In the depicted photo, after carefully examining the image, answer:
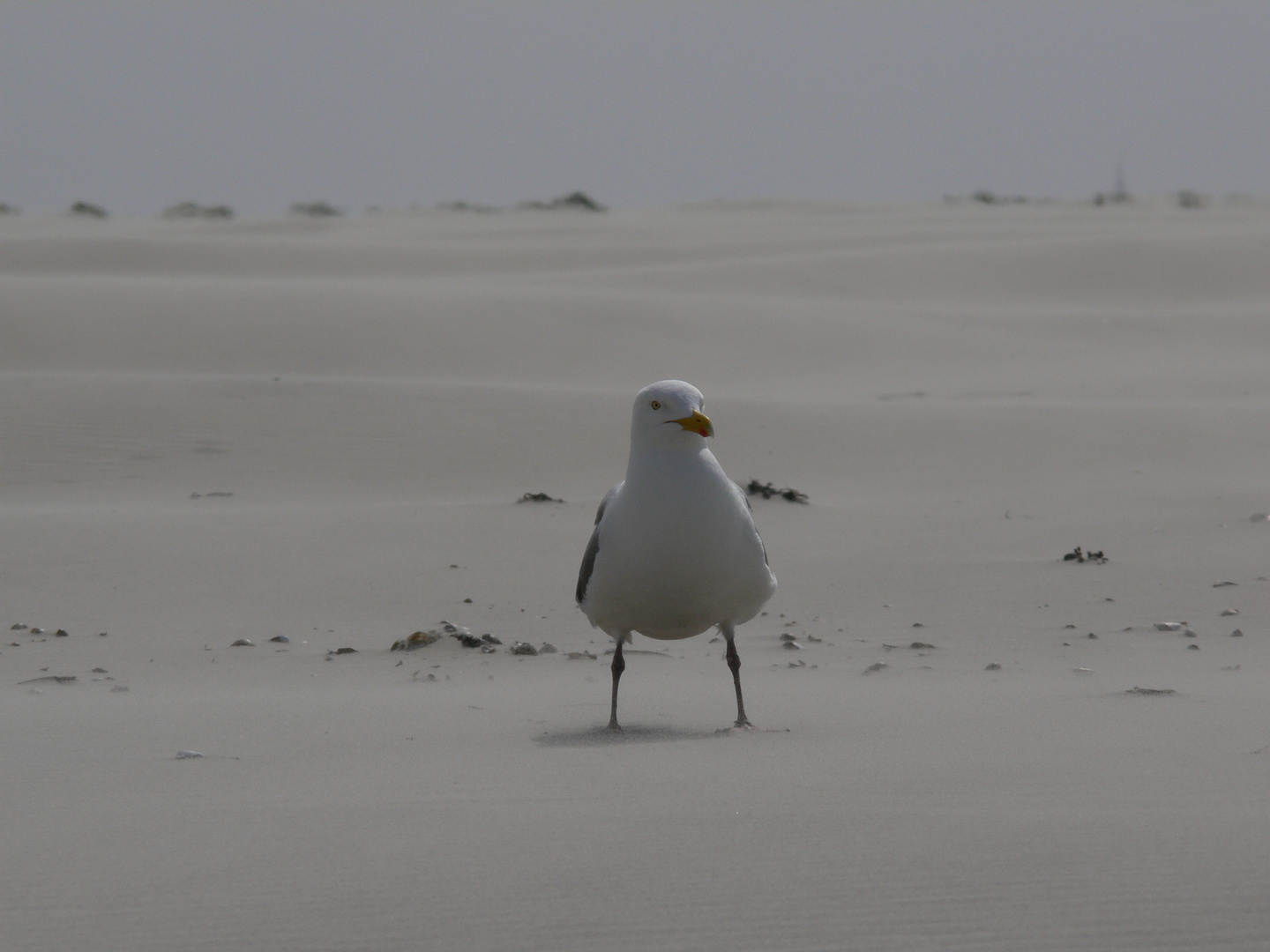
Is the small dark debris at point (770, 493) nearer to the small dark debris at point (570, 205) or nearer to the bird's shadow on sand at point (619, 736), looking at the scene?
the bird's shadow on sand at point (619, 736)

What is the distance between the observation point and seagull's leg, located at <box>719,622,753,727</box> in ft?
15.2

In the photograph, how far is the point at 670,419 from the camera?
4.77 metres

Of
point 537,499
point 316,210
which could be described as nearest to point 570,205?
point 316,210

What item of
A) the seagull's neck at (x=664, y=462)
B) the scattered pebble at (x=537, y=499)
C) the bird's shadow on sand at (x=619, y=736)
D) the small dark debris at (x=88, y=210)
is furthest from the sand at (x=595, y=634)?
the small dark debris at (x=88, y=210)

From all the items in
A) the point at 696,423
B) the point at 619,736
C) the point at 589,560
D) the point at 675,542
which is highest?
the point at 696,423

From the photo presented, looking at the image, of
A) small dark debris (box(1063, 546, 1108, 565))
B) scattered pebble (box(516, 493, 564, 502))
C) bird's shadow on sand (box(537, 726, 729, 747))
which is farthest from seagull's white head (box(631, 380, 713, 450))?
scattered pebble (box(516, 493, 564, 502))

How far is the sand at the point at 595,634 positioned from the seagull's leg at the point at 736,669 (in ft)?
0.44

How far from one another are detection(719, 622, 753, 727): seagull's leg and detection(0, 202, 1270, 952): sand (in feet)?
0.44

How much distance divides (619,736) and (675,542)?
60 centimetres

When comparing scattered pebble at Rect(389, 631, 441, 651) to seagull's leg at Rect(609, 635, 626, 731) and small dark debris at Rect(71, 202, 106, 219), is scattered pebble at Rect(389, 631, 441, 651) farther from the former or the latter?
small dark debris at Rect(71, 202, 106, 219)

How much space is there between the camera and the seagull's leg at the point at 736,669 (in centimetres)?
464

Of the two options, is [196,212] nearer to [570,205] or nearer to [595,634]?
[570,205]

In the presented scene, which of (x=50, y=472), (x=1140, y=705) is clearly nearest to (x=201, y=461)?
(x=50, y=472)

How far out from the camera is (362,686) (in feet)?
18.2
